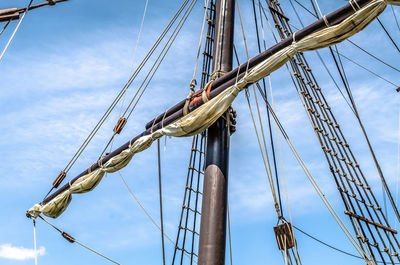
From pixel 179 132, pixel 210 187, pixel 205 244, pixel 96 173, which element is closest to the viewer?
pixel 205 244

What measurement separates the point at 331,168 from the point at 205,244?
3.20m

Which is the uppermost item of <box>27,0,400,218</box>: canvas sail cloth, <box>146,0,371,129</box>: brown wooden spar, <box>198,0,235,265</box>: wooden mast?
<box>146,0,371,129</box>: brown wooden spar

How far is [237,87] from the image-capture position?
208 inches

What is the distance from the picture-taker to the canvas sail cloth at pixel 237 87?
14.5ft

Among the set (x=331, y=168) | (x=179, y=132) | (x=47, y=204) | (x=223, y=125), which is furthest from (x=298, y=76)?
(x=47, y=204)

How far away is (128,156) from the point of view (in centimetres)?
667

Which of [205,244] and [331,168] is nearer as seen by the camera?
[205,244]

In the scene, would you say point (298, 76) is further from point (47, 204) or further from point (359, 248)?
point (47, 204)

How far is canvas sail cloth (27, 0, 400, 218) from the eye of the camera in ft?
14.5

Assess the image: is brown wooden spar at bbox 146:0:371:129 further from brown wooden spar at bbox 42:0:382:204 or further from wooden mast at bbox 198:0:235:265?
wooden mast at bbox 198:0:235:265

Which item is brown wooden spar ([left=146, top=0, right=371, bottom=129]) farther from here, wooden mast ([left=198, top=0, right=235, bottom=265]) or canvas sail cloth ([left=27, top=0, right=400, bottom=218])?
wooden mast ([left=198, top=0, right=235, bottom=265])

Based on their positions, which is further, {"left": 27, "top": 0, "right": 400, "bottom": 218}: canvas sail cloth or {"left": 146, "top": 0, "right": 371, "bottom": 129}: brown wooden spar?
{"left": 146, "top": 0, "right": 371, "bottom": 129}: brown wooden spar

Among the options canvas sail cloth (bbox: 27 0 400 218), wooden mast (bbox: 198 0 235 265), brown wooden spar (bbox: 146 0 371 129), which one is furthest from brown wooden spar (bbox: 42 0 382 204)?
wooden mast (bbox: 198 0 235 265)

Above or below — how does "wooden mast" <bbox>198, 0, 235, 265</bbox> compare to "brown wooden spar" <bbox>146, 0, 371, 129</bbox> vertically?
below
